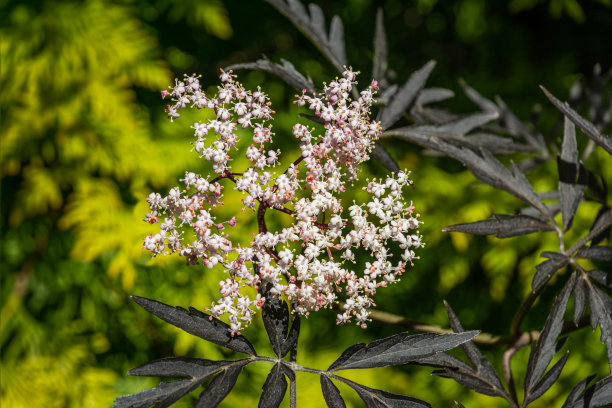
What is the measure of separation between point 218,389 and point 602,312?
0.43m

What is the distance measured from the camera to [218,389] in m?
0.49

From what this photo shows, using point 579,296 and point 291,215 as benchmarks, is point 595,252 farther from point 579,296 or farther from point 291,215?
point 291,215

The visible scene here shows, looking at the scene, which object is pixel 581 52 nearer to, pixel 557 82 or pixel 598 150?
pixel 557 82

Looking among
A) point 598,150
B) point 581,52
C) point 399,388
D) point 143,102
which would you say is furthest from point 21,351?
point 581,52

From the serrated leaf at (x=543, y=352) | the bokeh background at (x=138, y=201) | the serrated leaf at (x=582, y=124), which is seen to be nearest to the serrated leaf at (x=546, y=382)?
the serrated leaf at (x=543, y=352)

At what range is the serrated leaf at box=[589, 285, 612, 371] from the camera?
22.8 inches

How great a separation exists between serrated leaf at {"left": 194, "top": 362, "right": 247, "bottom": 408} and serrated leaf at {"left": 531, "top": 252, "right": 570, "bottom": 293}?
33cm

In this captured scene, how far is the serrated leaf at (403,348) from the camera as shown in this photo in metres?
0.50

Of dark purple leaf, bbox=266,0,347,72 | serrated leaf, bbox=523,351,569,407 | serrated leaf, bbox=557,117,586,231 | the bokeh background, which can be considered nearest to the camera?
serrated leaf, bbox=523,351,569,407

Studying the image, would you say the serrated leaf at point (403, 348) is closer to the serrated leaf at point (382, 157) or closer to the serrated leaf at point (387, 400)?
the serrated leaf at point (387, 400)

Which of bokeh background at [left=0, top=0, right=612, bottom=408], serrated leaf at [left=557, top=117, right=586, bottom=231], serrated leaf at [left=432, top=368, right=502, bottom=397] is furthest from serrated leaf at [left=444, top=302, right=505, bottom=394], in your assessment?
bokeh background at [left=0, top=0, right=612, bottom=408]

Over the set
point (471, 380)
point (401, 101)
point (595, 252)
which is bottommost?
point (471, 380)

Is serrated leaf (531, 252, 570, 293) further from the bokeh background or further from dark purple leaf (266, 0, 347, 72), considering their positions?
the bokeh background

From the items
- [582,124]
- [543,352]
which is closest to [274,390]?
[543,352]
